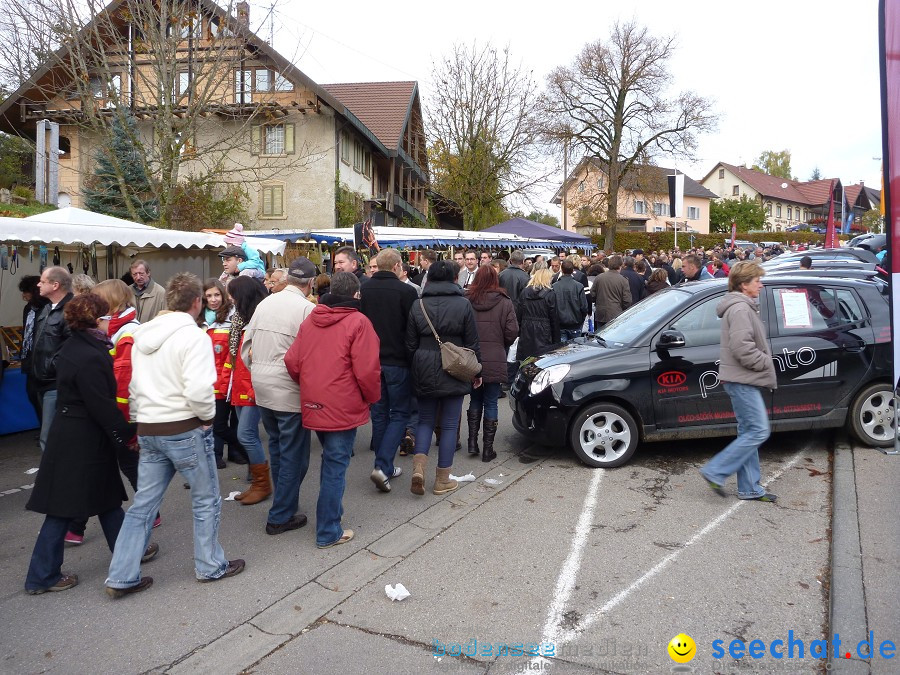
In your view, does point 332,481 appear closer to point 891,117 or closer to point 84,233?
point 891,117

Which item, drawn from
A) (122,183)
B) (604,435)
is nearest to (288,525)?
(604,435)

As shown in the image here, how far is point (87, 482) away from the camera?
3953 millimetres

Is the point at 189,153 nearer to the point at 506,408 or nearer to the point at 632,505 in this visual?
the point at 506,408

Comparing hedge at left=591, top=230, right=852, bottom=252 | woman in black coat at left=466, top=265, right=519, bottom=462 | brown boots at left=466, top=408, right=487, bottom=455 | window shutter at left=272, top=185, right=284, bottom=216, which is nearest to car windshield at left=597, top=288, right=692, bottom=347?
woman in black coat at left=466, top=265, right=519, bottom=462

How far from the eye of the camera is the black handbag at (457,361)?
17.6 ft

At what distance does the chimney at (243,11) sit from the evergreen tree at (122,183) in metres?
3.56

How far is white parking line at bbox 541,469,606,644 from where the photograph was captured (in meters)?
3.59

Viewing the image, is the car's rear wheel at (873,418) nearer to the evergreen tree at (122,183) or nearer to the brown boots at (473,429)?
the brown boots at (473,429)

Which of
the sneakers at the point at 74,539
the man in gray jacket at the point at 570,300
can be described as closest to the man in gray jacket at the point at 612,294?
the man in gray jacket at the point at 570,300

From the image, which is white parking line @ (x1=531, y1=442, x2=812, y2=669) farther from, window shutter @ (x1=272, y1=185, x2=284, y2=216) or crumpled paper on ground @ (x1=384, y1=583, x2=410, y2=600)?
window shutter @ (x1=272, y1=185, x2=284, y2=216)

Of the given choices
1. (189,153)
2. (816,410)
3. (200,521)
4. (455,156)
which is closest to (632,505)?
(816,410)

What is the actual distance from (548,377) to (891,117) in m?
4.36

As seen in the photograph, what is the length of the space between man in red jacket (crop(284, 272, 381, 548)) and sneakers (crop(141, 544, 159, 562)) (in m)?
1.11

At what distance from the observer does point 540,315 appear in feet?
26.2
